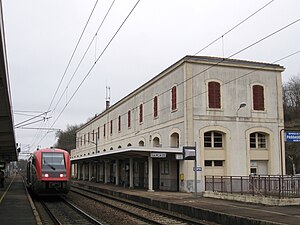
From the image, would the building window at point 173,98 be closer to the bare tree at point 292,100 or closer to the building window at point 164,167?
the building window at point 164,167

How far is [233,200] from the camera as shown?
71.5 feet

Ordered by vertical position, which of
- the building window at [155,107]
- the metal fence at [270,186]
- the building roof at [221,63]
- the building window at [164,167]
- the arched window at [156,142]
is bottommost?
the metal fence at [270,186]

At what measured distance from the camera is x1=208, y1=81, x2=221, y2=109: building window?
29953 millimetres

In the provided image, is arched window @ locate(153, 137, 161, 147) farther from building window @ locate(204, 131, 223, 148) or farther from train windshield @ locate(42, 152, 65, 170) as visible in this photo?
train windshield @ locate(42, 152, 65, 170)

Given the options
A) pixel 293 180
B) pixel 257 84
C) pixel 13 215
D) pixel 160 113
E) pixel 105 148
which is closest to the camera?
pixel 13 215

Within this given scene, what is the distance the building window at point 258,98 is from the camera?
31281 millimetres

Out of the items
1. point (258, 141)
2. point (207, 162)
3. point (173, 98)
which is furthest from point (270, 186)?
point (173, 98)

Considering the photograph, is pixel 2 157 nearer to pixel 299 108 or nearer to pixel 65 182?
pixel 65 182

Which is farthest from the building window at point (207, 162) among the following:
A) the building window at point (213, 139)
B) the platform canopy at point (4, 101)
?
the platform canopy at point (4, 101)

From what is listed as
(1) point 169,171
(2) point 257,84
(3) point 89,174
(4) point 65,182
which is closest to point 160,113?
(1) point 169,171

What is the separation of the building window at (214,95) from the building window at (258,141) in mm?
3694

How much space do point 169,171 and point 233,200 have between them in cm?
962

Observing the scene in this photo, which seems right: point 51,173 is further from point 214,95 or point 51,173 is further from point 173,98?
point 214,95

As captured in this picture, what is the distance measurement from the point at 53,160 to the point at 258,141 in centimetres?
1576
